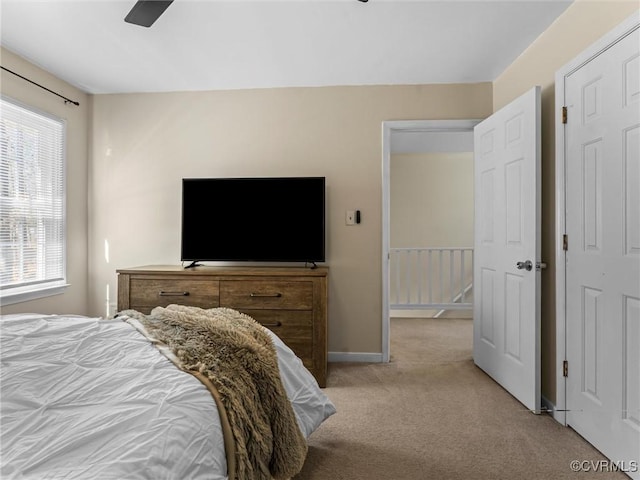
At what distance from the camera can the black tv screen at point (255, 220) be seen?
3.15m

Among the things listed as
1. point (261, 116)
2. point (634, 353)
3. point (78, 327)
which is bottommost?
point (634, 353)

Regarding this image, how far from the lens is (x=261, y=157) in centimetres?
339

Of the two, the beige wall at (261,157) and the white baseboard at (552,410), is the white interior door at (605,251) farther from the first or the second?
the beige wall at (261,157)

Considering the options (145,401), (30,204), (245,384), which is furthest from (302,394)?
(30,204)

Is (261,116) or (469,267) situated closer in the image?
(261,116)

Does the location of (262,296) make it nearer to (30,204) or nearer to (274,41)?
(274,41)

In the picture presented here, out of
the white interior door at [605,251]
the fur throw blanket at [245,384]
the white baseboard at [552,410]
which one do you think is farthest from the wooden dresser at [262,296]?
the white interior door at [605,251]

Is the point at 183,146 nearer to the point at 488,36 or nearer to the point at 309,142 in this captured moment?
the point at 309,142

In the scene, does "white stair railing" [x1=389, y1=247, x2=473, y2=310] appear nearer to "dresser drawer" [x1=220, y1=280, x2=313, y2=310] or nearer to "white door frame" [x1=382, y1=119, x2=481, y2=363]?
"white door frame" [x1=382, y1=119, x2=481, y2=363]

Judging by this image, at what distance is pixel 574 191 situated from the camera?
205 centimetres

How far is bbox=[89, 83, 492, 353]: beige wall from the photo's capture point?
3.31 metres

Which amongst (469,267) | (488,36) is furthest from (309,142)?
(469,267)

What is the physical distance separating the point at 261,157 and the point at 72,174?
167 centimetres

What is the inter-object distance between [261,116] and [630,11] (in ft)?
8.39
